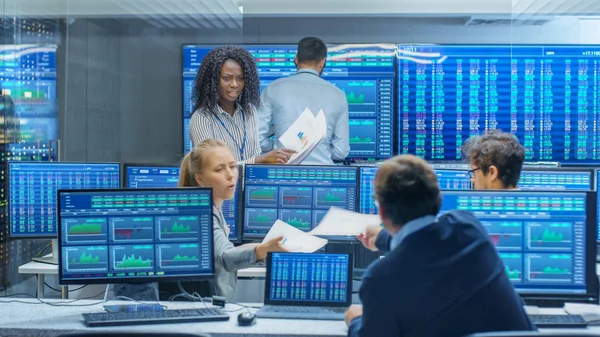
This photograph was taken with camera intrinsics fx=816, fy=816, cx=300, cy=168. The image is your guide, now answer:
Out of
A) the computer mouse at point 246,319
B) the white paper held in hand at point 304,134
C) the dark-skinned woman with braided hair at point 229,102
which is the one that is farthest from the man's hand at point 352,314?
the dark-skinned woman with braided hair at point 229,102

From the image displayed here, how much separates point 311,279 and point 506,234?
0.69m

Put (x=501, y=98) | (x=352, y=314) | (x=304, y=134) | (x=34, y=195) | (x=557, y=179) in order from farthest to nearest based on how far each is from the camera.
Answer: (x=501, y=98)
(x=304, y=134)
(x=34, y=195)
(x=557, y=179)
(x=352, y=314)

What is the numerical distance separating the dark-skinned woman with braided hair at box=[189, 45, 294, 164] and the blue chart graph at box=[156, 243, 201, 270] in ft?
4.44

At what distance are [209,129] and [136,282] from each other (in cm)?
145

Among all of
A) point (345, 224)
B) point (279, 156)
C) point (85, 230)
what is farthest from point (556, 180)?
point (85, 230)

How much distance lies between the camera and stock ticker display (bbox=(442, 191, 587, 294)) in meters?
2.76

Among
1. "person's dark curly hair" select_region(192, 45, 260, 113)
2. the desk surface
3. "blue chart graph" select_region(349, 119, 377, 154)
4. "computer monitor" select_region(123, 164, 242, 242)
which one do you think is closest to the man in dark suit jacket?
the desk surface

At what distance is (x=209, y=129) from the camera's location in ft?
13.9

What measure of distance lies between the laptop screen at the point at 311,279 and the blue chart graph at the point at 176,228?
307 millimetres

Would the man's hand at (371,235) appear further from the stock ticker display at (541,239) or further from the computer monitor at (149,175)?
the computer monitor at (149,175)

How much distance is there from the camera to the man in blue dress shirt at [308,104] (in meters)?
4.89

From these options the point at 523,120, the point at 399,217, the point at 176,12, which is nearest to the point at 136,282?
the point at 399,217

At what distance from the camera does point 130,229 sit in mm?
2912

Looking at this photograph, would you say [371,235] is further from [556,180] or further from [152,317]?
[556,180]
